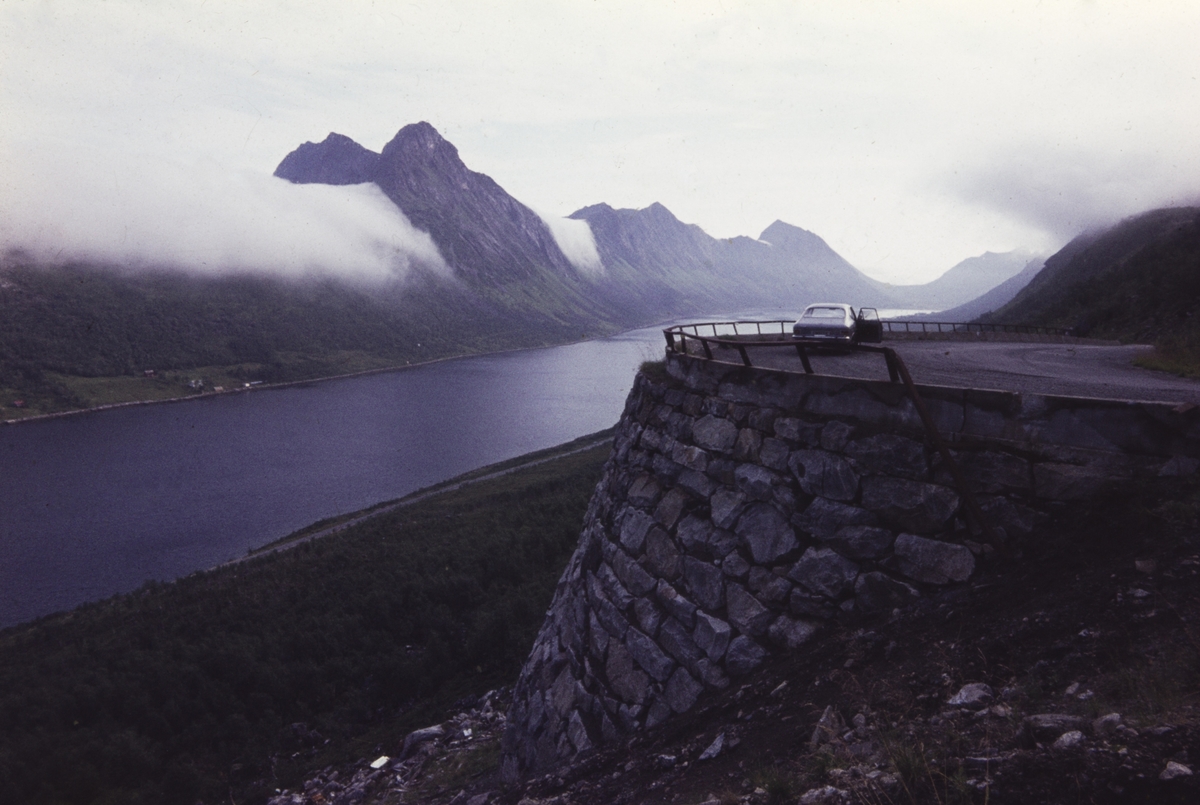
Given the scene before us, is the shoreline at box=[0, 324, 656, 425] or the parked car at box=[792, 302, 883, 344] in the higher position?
the shoreline at box=[0, 324, 656, 425]

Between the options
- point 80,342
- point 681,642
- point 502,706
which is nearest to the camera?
point 681,642

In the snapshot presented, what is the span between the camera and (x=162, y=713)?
81.4 feet

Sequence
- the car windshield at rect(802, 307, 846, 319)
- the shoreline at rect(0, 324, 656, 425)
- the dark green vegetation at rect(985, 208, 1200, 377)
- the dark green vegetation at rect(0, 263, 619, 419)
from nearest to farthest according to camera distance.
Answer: the dark green vegetation at rect(985, 208, 1200, 377)
the car windshield at rect(802, 307, 846, 319)
the shoreline at rect(0, 324, 656, 425)
the dark green vegetation at rect(0, 263, 619, 419)

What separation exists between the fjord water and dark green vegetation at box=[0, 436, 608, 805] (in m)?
13.5

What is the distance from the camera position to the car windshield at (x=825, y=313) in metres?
19.2

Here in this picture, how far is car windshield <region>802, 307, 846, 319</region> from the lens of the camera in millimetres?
19175

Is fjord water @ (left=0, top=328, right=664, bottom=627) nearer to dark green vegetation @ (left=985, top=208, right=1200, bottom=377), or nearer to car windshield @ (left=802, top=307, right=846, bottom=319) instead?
car windshield @ (left=802, top=307, right=846, bottom=319)

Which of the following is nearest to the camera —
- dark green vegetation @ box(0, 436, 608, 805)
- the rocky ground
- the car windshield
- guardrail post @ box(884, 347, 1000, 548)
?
the rocky ground

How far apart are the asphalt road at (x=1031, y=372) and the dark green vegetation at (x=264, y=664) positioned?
16.9m

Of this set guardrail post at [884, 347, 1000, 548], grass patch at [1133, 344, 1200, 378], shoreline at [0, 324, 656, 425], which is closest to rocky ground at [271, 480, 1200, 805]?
guardrail post at [884, 347, 1000, 548]

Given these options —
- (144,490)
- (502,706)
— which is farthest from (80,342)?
(502,706)

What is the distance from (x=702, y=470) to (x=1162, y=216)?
5227 inches

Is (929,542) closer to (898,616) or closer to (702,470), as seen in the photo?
(898,616)

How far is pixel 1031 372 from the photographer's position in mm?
13219
